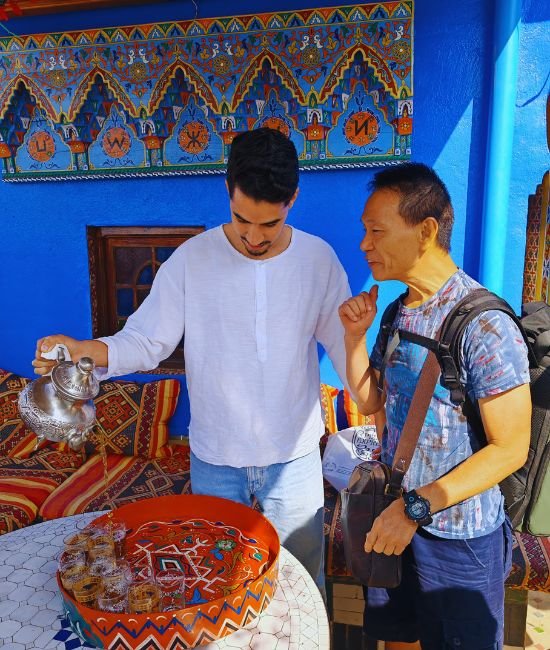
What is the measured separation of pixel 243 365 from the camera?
184 cm

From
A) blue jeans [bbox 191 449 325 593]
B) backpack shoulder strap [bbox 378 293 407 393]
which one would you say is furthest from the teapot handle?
backpack shoulder strap [bbox 378 293 407 393]

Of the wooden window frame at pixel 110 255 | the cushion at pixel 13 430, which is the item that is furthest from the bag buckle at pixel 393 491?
the cushion at pixel 13 430

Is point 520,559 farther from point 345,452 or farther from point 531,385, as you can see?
point 531,385

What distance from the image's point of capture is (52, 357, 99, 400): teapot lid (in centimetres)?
144

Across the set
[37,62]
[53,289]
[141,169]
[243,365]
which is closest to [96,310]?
[53,289]

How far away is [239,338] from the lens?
6.04ft

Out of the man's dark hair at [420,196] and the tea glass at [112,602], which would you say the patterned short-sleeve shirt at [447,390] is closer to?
the man's dark hair at [420,196]

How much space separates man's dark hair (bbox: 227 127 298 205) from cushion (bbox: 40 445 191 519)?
6.86ft

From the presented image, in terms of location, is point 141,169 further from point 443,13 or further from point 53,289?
point 443,13

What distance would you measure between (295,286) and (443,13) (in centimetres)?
218

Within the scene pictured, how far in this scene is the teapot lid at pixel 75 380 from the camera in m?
1.44

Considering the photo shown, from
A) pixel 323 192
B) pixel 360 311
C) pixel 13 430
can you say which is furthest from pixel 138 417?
pixel 360 311

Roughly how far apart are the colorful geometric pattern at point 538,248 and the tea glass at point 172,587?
254 centimetres

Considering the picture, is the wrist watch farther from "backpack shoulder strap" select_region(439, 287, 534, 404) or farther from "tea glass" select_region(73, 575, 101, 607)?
"tea glass" select_region(73, 575, 101, 607)
